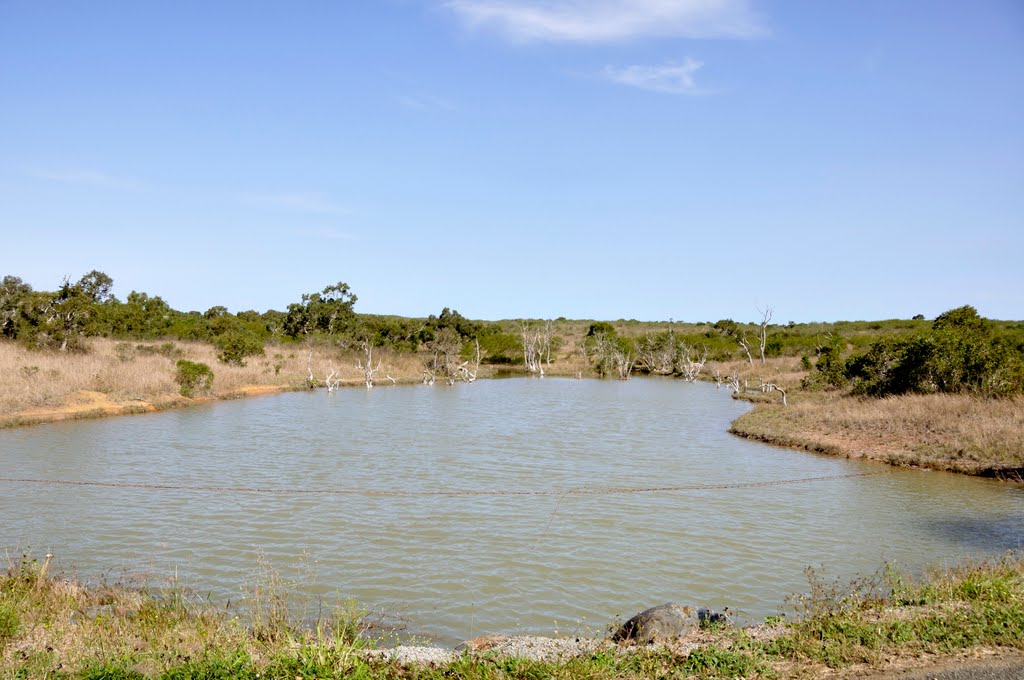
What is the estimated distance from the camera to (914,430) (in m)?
21.5

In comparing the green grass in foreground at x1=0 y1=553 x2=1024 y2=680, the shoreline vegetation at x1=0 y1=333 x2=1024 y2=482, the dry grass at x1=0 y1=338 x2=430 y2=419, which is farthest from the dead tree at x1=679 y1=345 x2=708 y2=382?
the green grass in foreground at x1=0 y1=553 x2=1024 y2=680

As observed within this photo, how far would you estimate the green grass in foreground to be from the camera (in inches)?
198

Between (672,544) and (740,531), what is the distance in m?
1.61

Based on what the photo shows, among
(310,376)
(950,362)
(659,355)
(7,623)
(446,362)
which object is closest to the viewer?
(7,623)

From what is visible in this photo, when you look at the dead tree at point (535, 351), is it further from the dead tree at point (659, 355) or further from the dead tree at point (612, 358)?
the dead tree at point (659, 355)

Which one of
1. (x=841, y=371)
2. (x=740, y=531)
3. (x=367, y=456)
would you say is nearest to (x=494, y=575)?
(x=740, y=531)

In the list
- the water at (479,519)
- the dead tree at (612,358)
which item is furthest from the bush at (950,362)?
the dead tree at (612,358)

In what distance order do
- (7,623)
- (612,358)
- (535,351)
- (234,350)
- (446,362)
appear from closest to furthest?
1. (7,623)
2. (234,350)
3. (446,362)
4. (612,358)
5. (535,351)

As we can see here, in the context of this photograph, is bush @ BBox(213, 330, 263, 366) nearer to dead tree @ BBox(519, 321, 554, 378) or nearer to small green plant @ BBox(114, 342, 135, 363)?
small green plant @ BBox(114, 342, 135, 363)

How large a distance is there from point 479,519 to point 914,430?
15.2 m

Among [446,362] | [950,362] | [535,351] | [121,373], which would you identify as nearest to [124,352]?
[121,373]

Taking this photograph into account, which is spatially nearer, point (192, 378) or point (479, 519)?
point (479, 519)

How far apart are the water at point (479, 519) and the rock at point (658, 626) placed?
2.84 ft

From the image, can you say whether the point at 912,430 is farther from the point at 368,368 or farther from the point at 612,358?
the point at 612,358
